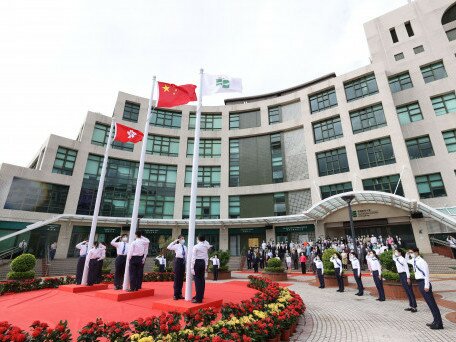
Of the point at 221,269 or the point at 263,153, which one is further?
the point at 263,153

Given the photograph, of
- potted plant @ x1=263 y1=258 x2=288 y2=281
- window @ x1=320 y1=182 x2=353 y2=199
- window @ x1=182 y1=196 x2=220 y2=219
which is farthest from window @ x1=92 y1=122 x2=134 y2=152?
window @ x1=320 y1=182 x2=353 y2=199

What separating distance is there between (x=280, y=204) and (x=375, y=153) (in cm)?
1191

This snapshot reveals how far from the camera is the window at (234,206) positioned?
32.4 m

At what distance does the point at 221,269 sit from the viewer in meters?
18.1

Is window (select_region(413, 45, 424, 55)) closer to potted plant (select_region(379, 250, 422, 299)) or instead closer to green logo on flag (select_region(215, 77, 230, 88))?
potted plant (select_region(379, 250, 422, 299))

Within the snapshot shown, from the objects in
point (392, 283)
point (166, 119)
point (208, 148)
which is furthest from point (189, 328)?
point (166, 119)

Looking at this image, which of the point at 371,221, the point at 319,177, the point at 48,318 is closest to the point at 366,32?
the point at 319,177

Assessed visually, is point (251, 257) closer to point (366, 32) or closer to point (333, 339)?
point (333, 339)

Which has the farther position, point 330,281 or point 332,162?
point 332,162

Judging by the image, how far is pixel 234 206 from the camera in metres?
32.8

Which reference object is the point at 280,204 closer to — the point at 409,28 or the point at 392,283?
the point at 392,283

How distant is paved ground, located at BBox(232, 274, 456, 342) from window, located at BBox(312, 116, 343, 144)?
21.6 m

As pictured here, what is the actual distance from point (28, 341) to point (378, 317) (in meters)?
8.60

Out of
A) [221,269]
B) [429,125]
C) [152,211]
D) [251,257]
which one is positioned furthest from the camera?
[152,211]
